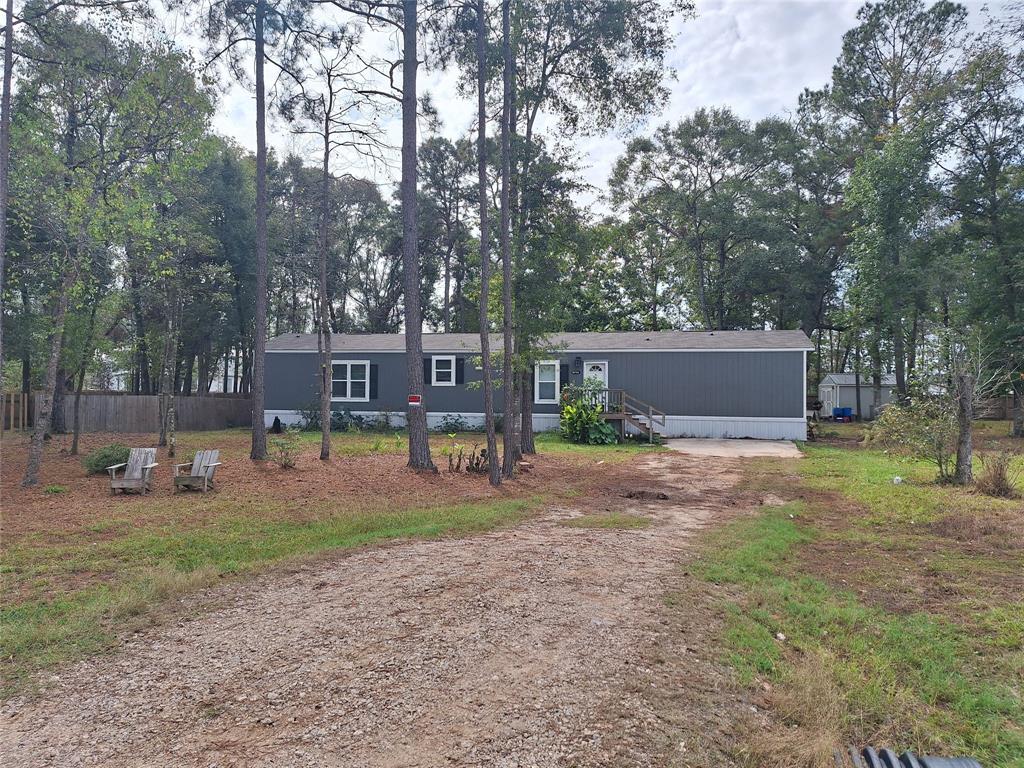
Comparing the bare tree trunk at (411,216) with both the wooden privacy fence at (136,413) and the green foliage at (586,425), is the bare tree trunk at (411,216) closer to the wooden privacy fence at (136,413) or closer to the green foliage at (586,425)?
the green foliage at (586,425)

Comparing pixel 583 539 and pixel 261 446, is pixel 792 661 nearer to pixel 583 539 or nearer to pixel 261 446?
pixel 583 539

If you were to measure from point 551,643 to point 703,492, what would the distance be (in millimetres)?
6135

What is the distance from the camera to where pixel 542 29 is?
1190cm

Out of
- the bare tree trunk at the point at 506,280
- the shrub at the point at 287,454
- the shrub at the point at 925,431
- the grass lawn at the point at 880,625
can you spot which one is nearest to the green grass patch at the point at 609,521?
the grass lawn at the point at 880,625

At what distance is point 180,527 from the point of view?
6.08 meters

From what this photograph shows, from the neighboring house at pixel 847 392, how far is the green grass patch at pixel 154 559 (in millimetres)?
30651

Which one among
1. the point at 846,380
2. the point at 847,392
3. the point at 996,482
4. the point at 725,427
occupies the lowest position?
the point at 996,482

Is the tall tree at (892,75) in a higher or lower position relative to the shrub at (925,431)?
higher

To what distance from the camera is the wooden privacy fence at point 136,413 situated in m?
19.1

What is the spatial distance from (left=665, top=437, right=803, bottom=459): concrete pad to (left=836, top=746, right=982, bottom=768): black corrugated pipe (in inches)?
462

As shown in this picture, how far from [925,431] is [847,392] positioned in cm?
2686

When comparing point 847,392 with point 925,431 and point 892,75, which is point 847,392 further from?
point 925,431

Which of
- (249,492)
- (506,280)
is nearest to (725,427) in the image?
(506,280)

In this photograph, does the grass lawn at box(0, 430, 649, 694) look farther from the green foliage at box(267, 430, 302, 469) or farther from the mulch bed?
the green foliage at box(267, 430, 302, 469)
